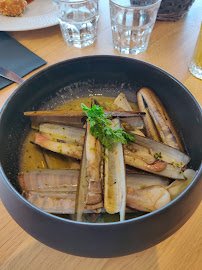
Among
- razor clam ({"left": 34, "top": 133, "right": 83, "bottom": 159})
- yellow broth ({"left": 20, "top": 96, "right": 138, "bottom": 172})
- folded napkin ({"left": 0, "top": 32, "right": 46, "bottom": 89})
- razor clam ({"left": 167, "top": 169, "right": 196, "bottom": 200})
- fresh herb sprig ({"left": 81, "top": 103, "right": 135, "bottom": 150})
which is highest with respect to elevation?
fresh herb sprig ({"left": 81, "top": 103, "right": 135, "bottom": 150})

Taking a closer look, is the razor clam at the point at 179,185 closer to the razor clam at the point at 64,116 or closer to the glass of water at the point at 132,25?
the razor clam at the point at 64,116

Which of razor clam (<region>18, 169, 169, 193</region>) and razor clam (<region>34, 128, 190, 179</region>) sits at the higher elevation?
razor clam (<region>34, 128, 190, 179</region>)

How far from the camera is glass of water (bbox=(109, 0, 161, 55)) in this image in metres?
1.20

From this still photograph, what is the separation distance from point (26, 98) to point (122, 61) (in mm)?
357

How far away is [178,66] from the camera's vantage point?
1202 mm

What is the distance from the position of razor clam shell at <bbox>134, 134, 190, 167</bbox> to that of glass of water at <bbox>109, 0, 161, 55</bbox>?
72 cm

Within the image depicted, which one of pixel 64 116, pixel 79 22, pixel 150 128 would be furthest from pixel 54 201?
pixel 79 22

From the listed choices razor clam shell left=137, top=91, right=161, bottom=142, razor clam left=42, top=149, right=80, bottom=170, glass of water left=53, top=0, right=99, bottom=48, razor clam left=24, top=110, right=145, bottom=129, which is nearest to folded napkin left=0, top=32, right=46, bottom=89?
glass of water left=53, top=0, right=99, bottom=48

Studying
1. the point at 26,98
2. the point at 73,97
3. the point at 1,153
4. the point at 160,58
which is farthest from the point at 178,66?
the point at 1,153

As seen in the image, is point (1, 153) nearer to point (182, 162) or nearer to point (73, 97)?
point (73, 97)

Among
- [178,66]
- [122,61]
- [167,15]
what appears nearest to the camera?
[122,61]

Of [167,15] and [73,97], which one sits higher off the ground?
[167,15]

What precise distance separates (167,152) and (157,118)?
153 millimetres

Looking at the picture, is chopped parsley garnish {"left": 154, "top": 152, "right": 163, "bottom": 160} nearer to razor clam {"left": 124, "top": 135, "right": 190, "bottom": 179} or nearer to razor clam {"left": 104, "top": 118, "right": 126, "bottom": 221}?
razor clam {"left": 124, "top": 135, "right": 190, "bottom": 179}
